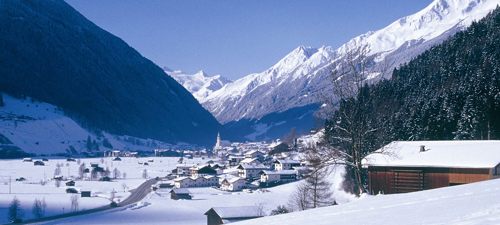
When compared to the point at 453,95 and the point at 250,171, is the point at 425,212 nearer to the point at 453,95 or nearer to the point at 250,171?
the point at 453,95

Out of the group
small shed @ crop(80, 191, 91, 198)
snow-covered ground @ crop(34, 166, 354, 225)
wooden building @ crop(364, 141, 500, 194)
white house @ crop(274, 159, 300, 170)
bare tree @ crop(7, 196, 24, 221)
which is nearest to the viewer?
wooden building @ crop(364, 141, 500, 194)

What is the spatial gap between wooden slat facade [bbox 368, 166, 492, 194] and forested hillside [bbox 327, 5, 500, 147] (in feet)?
10.5

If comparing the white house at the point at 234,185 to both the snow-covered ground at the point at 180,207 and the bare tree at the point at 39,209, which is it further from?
the bare tree at the point at 39,209

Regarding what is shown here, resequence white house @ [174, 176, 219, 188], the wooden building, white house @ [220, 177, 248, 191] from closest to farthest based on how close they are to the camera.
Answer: the wooden building
white house @ [220, 177, 248, 191]
white house @ [174, 176, 219, 188]

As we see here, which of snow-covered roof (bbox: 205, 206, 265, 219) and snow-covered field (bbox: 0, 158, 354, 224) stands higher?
snow-covered roof (bbox: 205, 206, 265, 219)

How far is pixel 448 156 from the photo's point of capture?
21.9m

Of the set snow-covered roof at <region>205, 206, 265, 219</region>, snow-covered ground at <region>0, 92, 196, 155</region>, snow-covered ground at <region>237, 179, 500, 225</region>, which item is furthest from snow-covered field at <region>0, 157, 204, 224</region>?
snow-covered ground at <region>0, 92, 196, 155</region>

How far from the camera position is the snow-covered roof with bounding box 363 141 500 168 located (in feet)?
68.7

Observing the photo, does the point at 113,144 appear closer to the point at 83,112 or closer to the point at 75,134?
the point at 75,134

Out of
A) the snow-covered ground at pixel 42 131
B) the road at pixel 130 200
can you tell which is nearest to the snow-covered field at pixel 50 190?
the road at pixel 130 200

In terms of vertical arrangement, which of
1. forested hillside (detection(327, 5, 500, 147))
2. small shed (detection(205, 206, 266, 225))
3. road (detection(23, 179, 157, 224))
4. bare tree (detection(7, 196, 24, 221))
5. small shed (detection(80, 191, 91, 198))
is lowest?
road (detection(23, 179, 157, 224))

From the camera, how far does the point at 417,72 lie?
68.6 metres

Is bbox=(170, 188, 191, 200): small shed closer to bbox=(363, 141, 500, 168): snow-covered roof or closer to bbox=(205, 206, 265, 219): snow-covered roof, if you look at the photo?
bbox=(205, 206, 265, 219): snow-covered roof

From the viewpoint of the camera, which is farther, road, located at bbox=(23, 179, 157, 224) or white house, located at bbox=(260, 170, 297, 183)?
white house, located at bbox=(260, 170, 297, 183)
